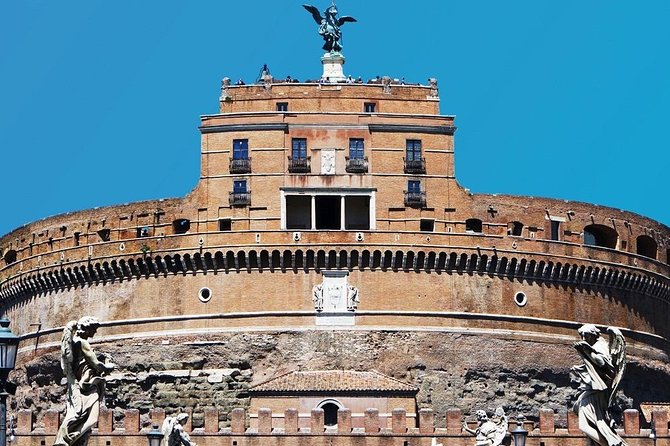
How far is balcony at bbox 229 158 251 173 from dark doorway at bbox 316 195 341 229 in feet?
9.63

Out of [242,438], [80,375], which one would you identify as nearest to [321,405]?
[242,438]

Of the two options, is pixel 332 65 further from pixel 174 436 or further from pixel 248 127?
pixel 174 436

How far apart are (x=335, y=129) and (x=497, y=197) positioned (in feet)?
22.0

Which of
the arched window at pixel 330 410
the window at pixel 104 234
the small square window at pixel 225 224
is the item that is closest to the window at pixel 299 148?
the small square window at pixel 225 224

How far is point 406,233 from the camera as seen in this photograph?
250 ft

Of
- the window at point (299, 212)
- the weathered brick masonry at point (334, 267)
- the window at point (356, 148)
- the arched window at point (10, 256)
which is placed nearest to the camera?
the weathered brick masonry at point (334, 267)

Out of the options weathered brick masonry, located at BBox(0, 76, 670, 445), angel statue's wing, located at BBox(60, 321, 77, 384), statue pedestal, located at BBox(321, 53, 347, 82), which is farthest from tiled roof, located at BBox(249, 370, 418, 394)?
angel statue's wing, located at BBox(60, 321, 77, 384)

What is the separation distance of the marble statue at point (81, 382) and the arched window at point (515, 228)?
2196 inches

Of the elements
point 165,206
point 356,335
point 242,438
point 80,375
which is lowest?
point 80,375

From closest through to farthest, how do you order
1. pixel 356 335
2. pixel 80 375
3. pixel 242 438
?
pixel 80 375 → pixel 242 438 → pixel 356 335

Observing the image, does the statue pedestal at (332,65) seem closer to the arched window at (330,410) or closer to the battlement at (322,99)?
the battlement at (322,99)

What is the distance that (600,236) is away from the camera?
3179 inches

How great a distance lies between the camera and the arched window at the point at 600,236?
79875 mm

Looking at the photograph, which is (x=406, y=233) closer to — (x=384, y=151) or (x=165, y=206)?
(x=384, y=151)
